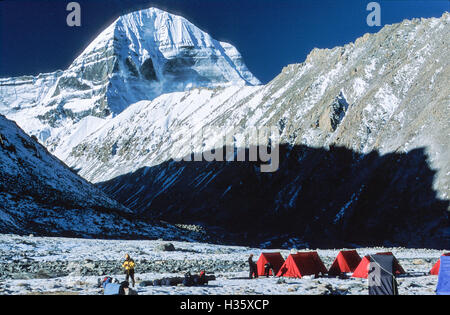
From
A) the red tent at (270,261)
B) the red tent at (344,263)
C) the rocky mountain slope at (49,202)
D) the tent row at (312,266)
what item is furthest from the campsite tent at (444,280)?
the rocky mountain slope at (49,202)

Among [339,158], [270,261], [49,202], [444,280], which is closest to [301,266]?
[270,261]

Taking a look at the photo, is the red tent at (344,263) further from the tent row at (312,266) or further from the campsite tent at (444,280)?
the campsite tent at (444,280)

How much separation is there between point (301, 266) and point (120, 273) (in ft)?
33.7

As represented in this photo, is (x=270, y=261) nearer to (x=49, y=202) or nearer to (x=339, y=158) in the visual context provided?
(x=49, y=202)

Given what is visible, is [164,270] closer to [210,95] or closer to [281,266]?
[281,266]

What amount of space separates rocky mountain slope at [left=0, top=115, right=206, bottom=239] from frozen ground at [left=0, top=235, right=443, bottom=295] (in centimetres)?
1045

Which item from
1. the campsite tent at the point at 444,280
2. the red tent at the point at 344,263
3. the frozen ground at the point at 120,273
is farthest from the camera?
the red tent at the point at 344,263

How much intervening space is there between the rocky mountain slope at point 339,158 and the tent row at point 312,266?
32.9 m

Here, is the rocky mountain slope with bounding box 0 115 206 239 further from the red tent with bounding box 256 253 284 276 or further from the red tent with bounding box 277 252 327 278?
the red tent with bounding box 277 252 327 278

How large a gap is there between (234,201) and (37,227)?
164ft

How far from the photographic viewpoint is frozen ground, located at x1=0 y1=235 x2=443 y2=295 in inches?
715

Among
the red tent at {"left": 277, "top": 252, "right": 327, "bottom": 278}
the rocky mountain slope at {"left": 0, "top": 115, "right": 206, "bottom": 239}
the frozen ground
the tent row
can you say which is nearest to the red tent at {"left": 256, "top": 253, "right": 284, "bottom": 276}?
the tent row

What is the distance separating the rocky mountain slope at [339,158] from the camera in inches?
2514
